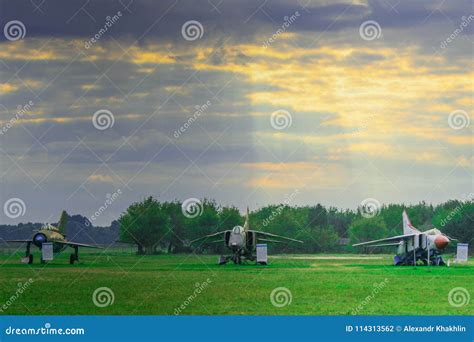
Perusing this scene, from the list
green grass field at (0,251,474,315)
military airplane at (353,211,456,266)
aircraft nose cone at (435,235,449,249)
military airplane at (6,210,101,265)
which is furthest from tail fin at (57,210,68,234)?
aircraft nose cone at (435,235,449,249)

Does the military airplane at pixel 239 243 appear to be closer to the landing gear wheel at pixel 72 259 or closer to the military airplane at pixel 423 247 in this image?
the military airplane at pixel 423 247

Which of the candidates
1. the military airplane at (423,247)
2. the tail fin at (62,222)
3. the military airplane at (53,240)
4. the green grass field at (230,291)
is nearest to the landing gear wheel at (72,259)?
the military airplane at (53,240)

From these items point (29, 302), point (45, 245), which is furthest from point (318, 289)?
point (45, 245)

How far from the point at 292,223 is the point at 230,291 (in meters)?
60.5

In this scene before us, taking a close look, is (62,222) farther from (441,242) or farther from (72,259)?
(441,242)

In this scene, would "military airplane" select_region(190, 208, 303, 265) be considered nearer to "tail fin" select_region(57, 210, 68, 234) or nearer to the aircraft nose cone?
the aircraft nose cone

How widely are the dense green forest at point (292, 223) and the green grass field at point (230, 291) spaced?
21349mm

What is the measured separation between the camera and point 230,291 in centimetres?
3781

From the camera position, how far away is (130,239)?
74.7 metres

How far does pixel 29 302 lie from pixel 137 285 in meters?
8.06

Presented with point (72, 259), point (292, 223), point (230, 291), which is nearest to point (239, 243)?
point (72, 259)

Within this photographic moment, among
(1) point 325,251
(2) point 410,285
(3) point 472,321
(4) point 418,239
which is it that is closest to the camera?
(3) point 472,321

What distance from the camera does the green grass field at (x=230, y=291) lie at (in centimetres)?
3122

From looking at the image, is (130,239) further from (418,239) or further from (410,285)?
(410,285)
